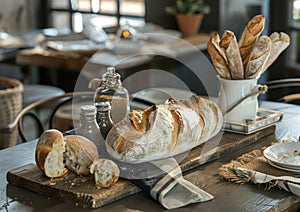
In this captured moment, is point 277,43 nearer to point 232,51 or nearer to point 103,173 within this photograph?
point 232,51

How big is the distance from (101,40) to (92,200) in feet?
10.3

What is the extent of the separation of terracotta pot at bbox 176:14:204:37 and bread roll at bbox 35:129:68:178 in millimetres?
3470

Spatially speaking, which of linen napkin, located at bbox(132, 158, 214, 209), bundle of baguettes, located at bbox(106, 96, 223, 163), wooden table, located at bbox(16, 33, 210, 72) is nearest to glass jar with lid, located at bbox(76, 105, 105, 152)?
bundle of baguettes, located at bbox(106, 96, 223, 163)

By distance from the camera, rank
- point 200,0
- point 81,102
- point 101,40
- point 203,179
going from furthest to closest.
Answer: point 200,0 < point 101,40 < point 81,102 < point 203,179

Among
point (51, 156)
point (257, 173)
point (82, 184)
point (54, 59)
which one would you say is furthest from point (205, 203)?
point (54, 59)

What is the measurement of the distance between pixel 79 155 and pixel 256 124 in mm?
688

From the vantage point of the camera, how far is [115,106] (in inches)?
79.9

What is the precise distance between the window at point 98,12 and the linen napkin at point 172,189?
3692mm

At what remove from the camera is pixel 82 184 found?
1701 millimetres

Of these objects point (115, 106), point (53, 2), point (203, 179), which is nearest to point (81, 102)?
point (115, 106)

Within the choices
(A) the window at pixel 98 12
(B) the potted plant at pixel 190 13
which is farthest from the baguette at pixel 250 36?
(A) the window at pixel 98 12

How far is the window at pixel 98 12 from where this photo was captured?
5660 millimetres

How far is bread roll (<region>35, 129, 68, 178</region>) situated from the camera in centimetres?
173

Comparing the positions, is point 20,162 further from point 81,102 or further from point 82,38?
point 82,38
